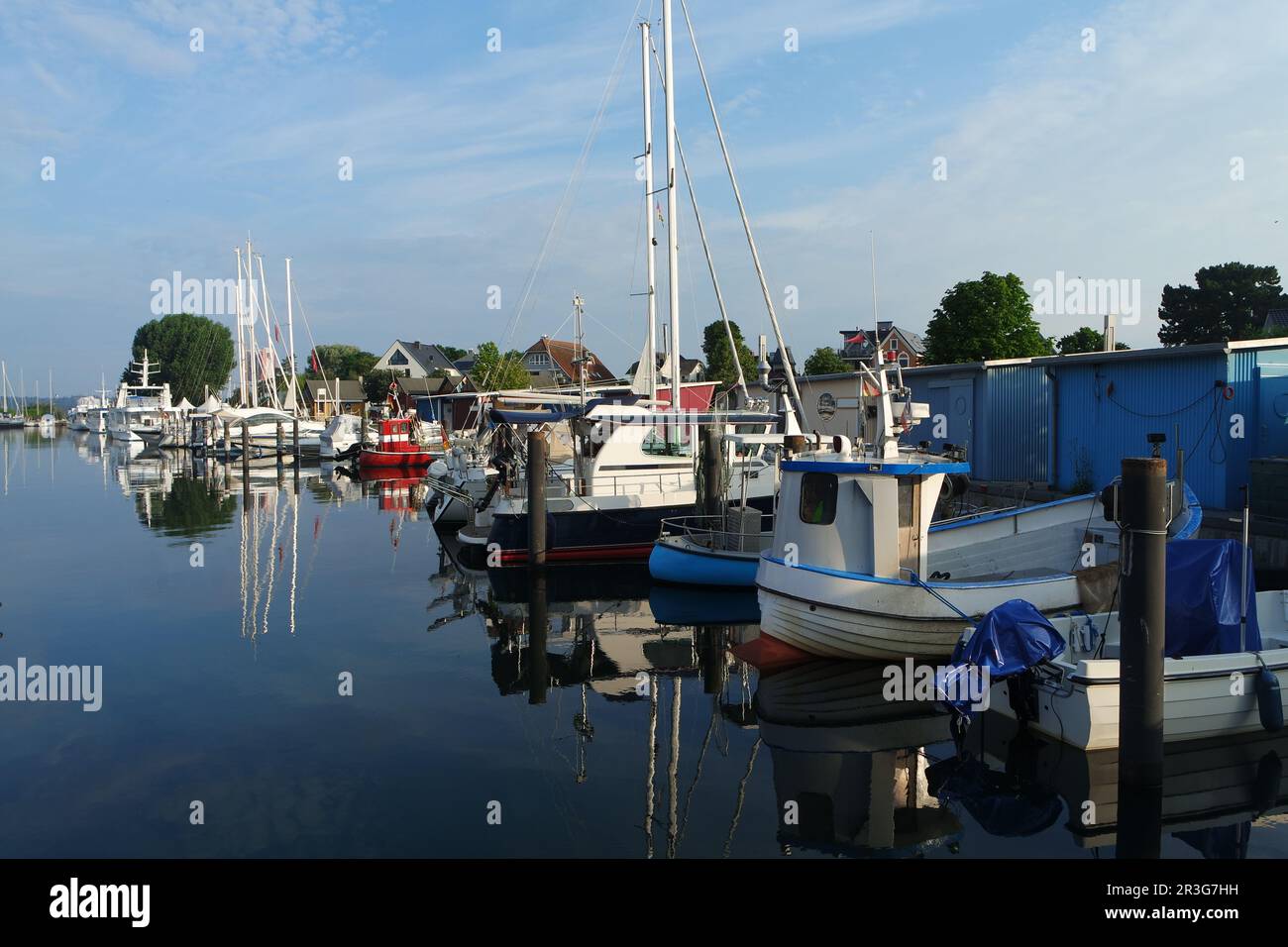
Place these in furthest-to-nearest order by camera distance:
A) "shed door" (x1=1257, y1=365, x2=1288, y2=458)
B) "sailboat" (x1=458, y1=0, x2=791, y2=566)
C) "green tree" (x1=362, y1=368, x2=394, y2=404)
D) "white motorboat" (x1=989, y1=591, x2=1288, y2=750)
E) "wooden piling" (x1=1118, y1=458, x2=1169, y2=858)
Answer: "green tree" (x1=362, y1=368, x2=394, y2=404) → "sailboat" (x1=458, y1=0, x2=791, y2=566) → "shed door" (x1=1257, y1=365, x2=1288, y2=458) → "white motorboat" (x1=989, y1=591, x2=1288, y2=750) → "wooden piling" (x1=1118, y1=458, x2=1169, y2=858)

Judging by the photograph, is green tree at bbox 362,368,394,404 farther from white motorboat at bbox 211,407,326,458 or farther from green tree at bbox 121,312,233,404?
green tree at bbox 121,312,233,404

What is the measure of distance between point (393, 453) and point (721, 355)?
28.8 meters

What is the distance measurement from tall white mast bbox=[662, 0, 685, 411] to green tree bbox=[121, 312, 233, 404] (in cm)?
9656

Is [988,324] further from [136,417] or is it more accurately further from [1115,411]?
[136,417]

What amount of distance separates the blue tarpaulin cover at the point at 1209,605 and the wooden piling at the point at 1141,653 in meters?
2.25

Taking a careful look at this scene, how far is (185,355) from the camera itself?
108m

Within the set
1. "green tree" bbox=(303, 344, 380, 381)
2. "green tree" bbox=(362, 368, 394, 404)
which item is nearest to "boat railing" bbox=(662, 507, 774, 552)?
"green tree" bbox=(362, 368, 394, 404)

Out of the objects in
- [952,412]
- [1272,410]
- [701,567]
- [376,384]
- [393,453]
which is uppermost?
[376,384]

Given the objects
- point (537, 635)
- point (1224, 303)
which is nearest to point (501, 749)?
point (537, 635)

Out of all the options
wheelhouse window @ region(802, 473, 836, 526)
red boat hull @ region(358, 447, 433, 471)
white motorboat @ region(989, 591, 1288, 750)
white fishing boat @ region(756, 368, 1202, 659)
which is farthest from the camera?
red boat hull @ region(358, 447, 433, 471)

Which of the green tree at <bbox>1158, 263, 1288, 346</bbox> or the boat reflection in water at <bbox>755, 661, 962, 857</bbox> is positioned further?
the green tree at <bbox>1158, 263, 1288, 346</bbox>

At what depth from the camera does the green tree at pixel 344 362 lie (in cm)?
9594

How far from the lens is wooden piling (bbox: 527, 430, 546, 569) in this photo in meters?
18.5
